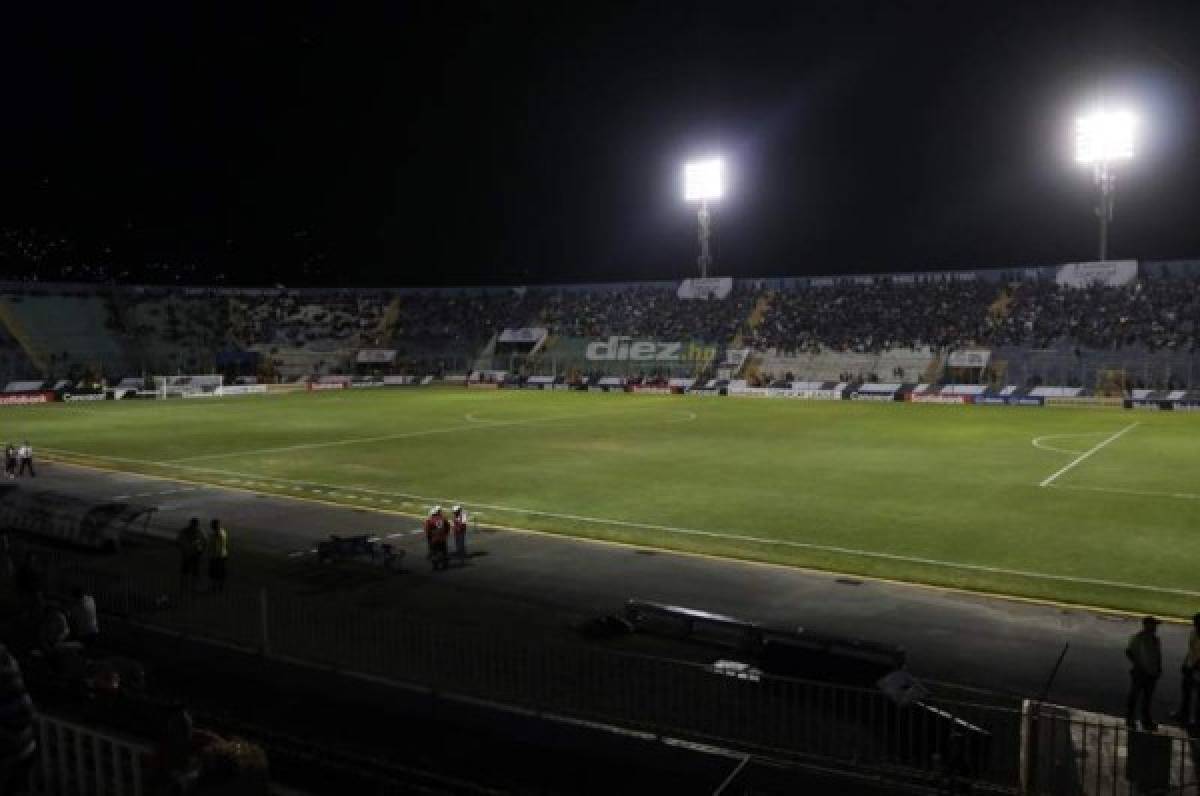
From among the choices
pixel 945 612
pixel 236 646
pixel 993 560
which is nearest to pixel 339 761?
pixel 236 646

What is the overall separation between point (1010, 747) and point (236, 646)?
9.48 meters

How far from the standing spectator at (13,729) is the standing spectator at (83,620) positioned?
22.8 ft

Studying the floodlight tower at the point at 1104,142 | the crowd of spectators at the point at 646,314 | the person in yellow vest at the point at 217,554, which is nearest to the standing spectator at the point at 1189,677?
the person in yellow vest at the point at 217,554

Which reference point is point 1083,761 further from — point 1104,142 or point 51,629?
point 1104,142

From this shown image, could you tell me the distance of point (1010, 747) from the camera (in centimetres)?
1018

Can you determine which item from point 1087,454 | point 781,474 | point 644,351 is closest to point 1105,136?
point 1087,454

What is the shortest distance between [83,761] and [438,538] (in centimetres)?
1180

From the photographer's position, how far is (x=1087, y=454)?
3456cm

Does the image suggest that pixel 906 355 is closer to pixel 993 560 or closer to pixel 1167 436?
pixel 1167 436

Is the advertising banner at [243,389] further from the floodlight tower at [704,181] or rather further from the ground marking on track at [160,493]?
the ground marking on track at [160,493]

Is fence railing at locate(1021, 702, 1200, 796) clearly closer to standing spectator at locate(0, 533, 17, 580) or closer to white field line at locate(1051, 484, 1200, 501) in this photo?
standing spectator at locate(0, 533, 17, 580)

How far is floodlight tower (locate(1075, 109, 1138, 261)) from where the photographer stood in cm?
5844

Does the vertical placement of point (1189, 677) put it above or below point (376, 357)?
below

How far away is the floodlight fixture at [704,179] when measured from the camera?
7706cm
